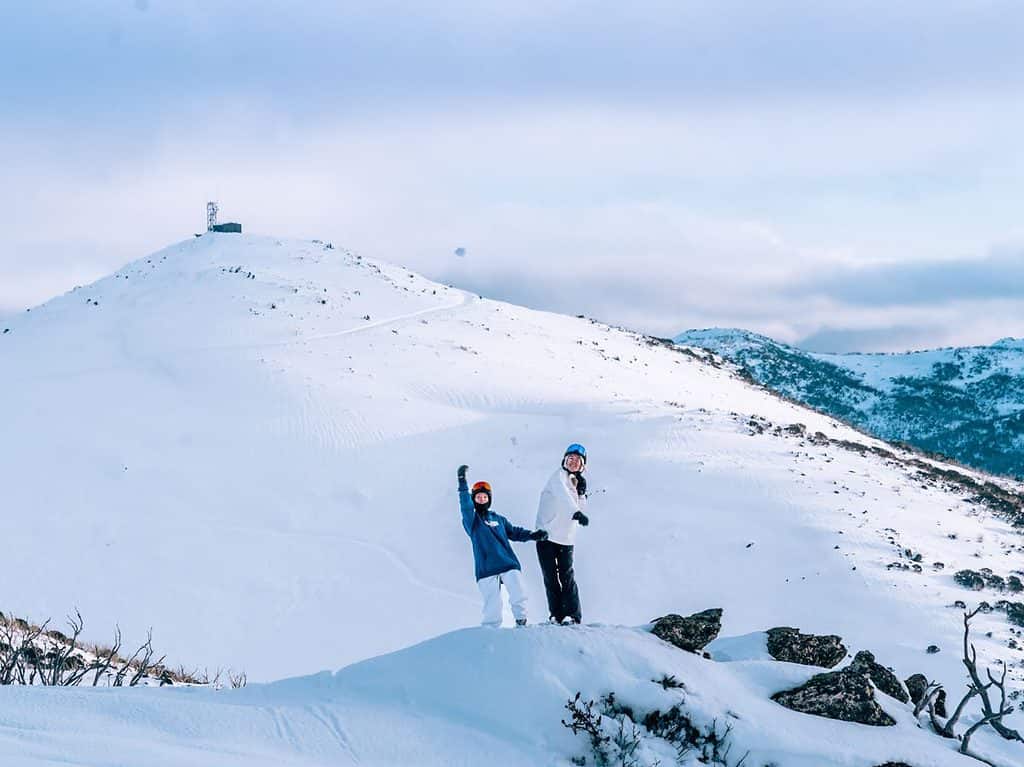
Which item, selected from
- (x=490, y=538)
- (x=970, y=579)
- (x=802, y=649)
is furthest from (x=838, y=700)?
(x=970, y=579)

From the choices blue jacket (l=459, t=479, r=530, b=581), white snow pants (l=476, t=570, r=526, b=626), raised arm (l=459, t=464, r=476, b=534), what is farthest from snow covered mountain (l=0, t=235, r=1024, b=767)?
raised arm (l=459, t=464, r=476, b=534)

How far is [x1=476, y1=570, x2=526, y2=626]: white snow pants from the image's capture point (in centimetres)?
940

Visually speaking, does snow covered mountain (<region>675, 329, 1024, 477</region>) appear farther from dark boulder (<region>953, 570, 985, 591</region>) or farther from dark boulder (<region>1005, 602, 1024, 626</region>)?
dark boulder (<region>1005, 602, 1024, 626</region>)

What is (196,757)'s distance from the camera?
5.79 metres

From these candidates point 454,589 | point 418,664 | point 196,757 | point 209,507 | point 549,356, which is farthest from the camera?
point 549,356

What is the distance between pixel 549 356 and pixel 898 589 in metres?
22.3

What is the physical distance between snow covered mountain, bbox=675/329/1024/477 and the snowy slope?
135 metres

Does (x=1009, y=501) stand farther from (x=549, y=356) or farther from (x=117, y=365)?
(x=117, y=365)

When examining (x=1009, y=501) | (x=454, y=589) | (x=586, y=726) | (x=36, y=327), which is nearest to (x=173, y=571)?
(x=454, y=589)

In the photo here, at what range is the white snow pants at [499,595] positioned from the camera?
940cm

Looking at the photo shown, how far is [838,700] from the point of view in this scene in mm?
7352

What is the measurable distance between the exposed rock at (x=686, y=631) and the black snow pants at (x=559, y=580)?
1752 mm

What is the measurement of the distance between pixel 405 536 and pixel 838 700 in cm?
1357

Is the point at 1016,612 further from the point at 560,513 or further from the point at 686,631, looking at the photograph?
the point at 686,631
